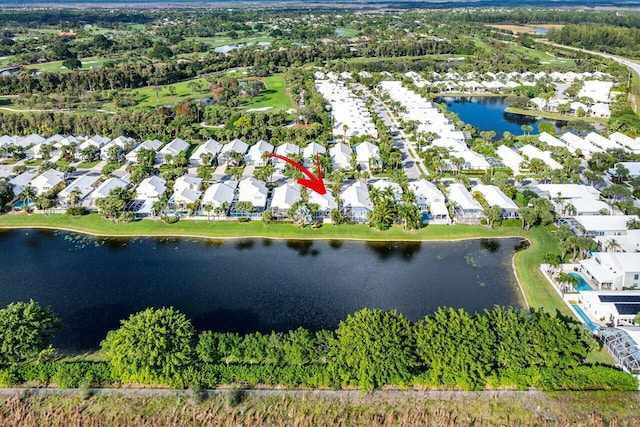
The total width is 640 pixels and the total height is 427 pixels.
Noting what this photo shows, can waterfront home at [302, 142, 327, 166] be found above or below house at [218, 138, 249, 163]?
above

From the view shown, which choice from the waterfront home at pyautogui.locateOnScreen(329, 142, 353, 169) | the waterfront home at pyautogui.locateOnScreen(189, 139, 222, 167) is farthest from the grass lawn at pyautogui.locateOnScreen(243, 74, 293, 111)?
the waterfront home at pyautogui.locateOnScreen(329, 142, 353, 169)

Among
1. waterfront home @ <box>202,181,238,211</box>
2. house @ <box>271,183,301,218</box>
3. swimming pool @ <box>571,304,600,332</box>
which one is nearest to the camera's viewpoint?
swimming pool @ <box>571,304,600,332</box>

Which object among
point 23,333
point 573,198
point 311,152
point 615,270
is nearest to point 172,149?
point 311,152

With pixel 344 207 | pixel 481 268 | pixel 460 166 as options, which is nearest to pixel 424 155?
pixel 460 166

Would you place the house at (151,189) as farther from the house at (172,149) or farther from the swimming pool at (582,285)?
the swimming pool at (582,285)

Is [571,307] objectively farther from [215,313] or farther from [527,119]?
[527,119]

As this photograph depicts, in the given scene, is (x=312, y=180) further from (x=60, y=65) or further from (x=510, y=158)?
(x=60, y=65)

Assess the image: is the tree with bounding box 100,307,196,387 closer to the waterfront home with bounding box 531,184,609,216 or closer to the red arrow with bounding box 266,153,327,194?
the red arrow with bounding box 266,153,327,194
